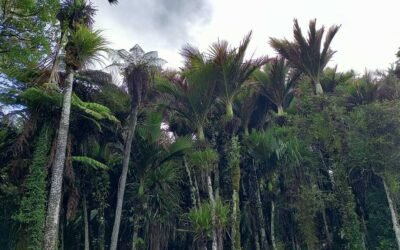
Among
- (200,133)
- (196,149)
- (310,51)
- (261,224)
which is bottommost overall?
(261,224)

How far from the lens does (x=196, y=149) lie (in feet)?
36.5

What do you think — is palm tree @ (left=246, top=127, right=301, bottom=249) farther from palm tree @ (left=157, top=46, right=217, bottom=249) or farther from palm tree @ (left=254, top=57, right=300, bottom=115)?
palm tree @ (left=157, top=46, right=217, bottom=249)

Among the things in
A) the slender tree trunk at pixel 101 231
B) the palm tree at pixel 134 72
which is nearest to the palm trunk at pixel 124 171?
the palm tree at pixel 134 72

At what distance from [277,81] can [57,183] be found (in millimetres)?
8073

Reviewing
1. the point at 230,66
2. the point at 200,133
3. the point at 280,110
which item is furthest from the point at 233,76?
the point at 280,110

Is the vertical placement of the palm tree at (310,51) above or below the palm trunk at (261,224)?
above

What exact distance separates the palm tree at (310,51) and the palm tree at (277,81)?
0.61 meters

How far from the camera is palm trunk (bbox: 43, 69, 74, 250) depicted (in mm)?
8062

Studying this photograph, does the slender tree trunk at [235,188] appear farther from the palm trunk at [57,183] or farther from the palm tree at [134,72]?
the palm trunk at [57,183]

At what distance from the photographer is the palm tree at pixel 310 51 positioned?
11.9 metres

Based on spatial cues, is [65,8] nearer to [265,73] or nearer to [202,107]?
[202,107]

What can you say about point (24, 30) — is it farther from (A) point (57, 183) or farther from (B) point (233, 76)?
(B) point (233, 76)

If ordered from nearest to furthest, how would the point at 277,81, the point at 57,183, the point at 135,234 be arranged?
the point at 57,183 < the point at 135,234 < the point at 277,81

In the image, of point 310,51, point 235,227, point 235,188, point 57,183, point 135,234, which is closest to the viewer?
point 57,183
